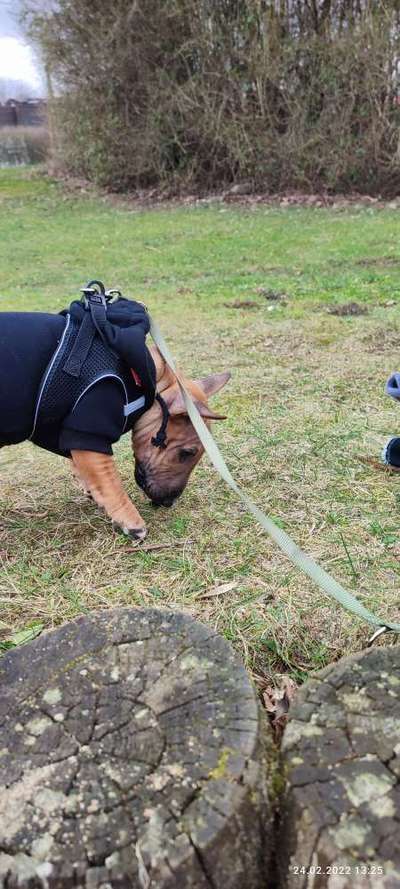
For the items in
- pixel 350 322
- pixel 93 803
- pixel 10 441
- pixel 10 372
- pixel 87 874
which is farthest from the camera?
pixel 350 322

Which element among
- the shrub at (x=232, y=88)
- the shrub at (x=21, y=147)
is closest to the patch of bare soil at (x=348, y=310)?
the shrub at (x=232, y=88)

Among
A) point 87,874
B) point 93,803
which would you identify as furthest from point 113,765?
point 87,874

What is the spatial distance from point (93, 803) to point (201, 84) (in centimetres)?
1733

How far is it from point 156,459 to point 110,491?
0.26 m

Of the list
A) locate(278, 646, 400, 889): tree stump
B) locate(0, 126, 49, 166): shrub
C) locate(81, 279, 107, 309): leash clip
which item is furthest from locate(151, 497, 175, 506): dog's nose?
locate(0, 126, 49, 166): shrub

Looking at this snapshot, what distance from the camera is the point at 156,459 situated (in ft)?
10.6

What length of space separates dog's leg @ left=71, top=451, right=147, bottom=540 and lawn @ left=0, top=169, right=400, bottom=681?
9 cm

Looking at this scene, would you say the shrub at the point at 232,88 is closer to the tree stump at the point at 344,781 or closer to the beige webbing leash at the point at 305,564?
the beige webbing leash at the point at 305,564

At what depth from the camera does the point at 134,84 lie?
17.1 metres

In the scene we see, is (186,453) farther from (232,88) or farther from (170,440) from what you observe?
(232,88)

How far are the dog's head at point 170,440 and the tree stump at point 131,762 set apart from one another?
152 cm

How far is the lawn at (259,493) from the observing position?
2766 millimetres

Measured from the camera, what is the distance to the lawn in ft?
9.07

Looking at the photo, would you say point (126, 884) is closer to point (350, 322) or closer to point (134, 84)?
point (350, 322)
